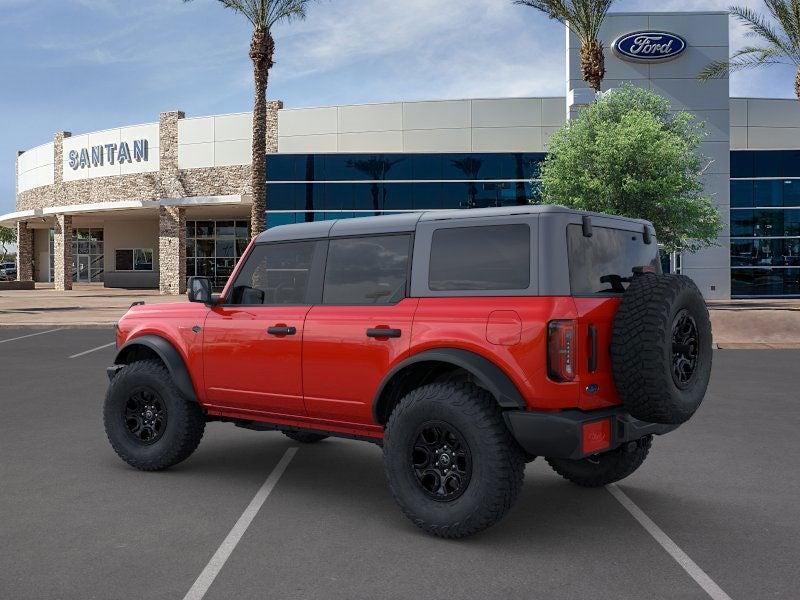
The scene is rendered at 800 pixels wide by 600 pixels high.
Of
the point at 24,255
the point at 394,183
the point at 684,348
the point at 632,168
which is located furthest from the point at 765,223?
the point at 24,255

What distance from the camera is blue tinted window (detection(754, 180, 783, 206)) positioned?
1433 inches

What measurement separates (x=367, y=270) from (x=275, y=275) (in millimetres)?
916

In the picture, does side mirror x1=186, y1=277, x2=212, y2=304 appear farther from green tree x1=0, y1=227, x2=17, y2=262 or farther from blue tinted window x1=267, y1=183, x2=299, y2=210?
green tree x1=0, y1=227, x2=17, y2=262

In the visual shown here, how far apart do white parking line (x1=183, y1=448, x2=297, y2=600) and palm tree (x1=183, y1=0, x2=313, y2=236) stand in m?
21.8

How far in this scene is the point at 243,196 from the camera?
38438 millimetres

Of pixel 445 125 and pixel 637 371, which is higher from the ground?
pixel 445 125

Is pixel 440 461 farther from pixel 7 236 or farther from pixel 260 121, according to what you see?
pixel 7 236

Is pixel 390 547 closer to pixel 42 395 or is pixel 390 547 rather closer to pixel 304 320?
pixel 304 320

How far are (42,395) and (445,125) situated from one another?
28.2m

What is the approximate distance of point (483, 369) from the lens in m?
4.54

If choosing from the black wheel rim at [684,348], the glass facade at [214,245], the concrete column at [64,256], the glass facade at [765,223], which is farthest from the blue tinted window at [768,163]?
the concrete column at [64,256]

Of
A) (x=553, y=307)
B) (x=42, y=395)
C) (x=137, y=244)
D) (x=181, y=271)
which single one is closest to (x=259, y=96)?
(x=181, y=271)

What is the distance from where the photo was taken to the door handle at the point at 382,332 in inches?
195

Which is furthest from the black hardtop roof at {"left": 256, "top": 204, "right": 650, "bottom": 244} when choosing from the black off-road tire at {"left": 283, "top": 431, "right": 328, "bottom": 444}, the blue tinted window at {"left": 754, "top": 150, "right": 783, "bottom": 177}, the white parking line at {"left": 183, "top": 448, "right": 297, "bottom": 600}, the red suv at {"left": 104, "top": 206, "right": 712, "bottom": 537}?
the blue tinted window at {"left": 754, "top": 150, "right": 783, "bottom": 177}
